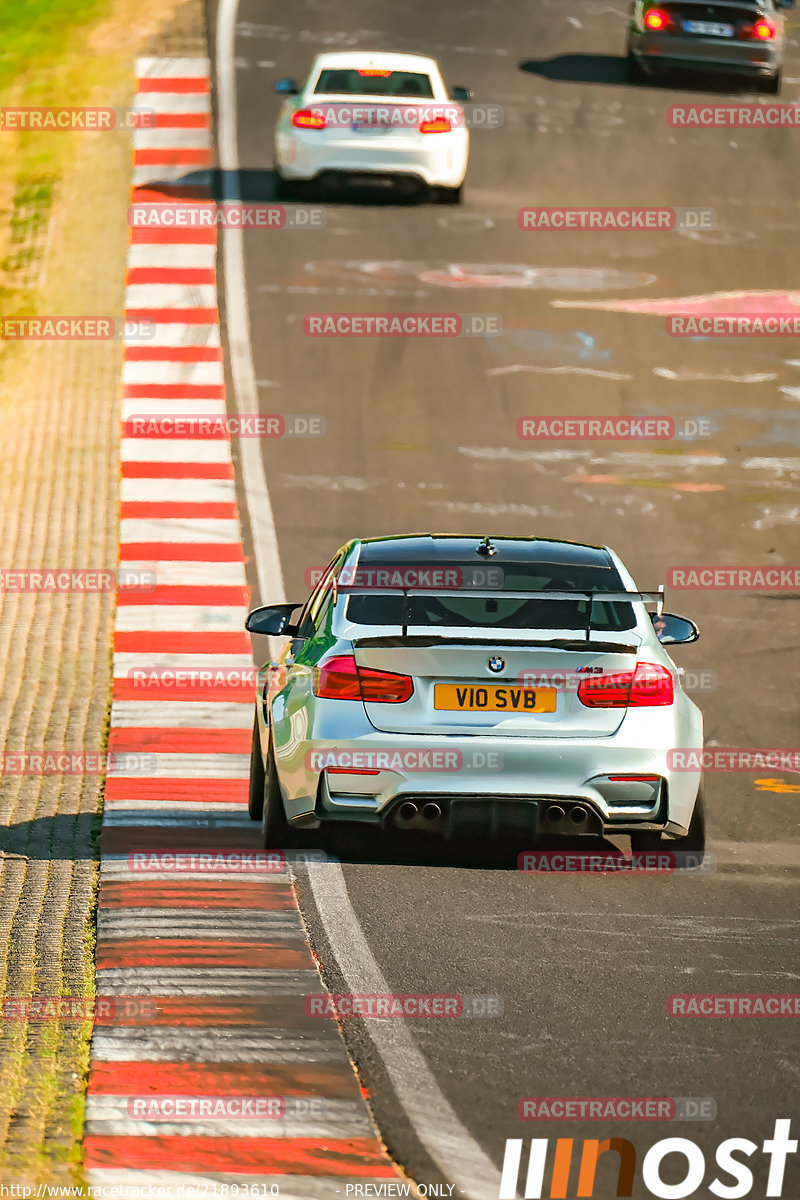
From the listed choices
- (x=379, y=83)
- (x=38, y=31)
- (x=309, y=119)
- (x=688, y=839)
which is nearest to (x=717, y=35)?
(x=379, y=83)

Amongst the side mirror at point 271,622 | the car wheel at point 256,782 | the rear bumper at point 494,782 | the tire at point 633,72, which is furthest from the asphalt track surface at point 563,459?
the side mirror at point 271,622

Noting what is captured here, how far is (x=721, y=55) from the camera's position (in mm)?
27703

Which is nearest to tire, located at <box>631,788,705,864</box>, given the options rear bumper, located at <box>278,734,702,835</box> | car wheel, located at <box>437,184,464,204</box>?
rear bumper, located at <box>278,734,702,835</box>

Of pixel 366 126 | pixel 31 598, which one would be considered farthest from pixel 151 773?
pixel 366 126

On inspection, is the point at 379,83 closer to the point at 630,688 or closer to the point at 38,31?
the point at 38,31

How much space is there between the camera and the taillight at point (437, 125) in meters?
21.9

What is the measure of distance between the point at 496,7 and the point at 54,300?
43.9ft

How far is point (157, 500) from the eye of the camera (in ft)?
56.2

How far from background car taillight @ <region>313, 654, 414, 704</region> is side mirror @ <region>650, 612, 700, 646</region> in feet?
5.27

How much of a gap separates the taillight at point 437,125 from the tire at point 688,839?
14.9m

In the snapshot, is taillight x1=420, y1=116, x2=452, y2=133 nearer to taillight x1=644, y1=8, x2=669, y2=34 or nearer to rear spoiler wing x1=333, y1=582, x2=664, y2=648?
taillight x1=644, y1=8, x2=669, y2=34

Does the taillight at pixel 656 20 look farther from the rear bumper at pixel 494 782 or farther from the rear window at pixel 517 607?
the rear bumper at pixel 494 782

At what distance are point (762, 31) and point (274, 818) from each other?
22.1 metres

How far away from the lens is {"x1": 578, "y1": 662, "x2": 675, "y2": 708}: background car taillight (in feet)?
26.6
